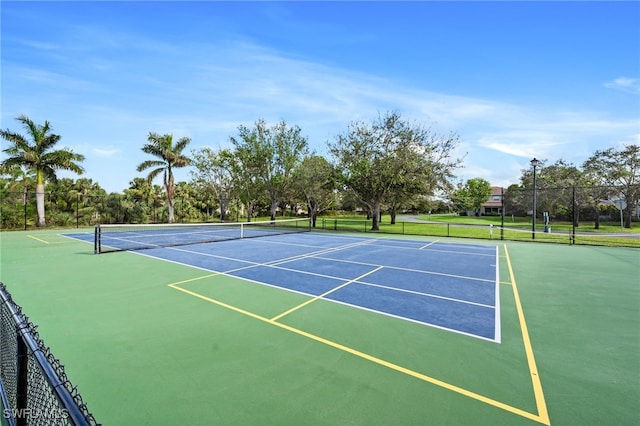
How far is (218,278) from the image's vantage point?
830 cm

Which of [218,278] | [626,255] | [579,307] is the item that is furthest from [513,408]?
[626,255]

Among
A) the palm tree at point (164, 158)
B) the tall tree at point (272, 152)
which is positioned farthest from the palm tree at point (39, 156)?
the tall tree at point (272, 152)

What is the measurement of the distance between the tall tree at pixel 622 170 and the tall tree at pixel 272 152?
3194cm

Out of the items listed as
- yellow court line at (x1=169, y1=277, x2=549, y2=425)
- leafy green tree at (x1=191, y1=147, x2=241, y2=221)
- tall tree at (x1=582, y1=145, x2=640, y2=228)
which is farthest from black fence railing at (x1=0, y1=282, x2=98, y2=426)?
tall tree at (x1=582, y1=145, x2=640, y2=228)

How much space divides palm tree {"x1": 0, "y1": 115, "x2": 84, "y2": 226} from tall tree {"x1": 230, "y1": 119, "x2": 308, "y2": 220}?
13.9 metres

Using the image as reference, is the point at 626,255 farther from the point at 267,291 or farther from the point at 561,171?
the point at 561,171

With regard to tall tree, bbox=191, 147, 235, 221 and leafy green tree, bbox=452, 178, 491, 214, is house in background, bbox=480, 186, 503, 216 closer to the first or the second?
leafy green tree, bbox=452, 178, 491, 214

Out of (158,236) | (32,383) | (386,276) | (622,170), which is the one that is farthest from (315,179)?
(622,170)

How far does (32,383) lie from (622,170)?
4655 centimetres

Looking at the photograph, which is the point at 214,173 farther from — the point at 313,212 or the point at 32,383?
the point at 32,383

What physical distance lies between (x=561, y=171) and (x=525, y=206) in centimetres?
614

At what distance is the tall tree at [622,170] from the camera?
3056 centimetres

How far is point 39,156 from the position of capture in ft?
76.8

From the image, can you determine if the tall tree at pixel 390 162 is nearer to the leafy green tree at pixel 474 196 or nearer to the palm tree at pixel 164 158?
the palm tree at pixel 164 158
